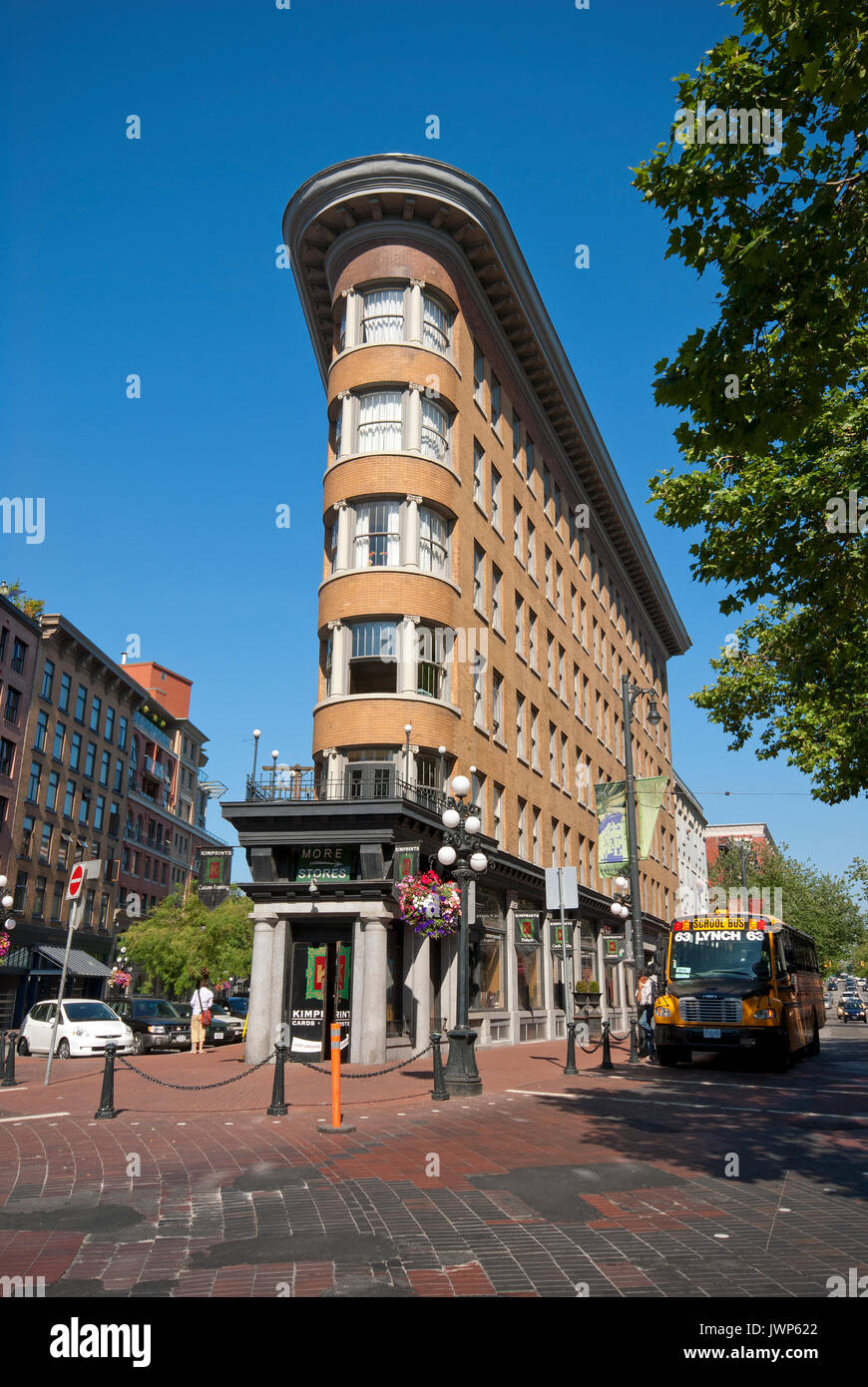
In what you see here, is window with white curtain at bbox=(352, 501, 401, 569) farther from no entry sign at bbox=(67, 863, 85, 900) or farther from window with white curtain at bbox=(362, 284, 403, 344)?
no entry sign at bbox=(67, 863, 85, 900)

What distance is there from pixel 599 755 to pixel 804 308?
37906 mm

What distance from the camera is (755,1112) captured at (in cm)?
1349

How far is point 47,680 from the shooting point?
56.2 meters

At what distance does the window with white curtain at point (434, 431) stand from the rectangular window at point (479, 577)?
320 centimetres

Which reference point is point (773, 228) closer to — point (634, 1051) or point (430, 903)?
point (430, 903)

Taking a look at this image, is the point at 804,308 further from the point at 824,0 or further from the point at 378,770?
the point at 378,770

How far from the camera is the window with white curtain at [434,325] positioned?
28.4 m

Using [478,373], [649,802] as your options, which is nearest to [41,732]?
[478,373]

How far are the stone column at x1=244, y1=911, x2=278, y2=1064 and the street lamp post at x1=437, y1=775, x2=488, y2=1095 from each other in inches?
253

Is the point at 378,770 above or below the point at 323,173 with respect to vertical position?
below

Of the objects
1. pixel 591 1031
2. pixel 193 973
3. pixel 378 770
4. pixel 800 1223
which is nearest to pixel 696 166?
pixel 800 1223

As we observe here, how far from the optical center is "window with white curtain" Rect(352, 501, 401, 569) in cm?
2622

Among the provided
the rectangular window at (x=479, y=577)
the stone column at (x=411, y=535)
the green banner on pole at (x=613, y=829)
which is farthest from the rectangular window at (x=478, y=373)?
the green banner on pole at (x=613, y=829)

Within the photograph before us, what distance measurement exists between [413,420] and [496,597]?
7124mm
